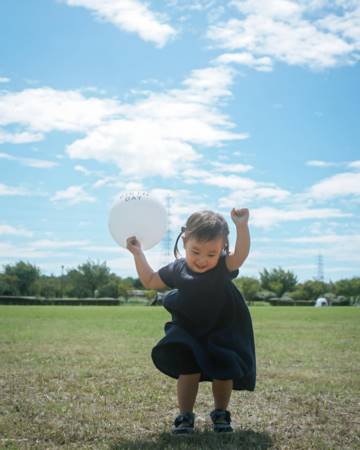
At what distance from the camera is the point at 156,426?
4.34 meters

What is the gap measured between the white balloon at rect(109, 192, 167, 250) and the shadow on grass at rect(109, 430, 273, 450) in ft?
5.00

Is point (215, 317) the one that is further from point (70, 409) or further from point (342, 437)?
point (70, 409)

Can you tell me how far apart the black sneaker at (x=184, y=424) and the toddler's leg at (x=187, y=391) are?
0.07 metres

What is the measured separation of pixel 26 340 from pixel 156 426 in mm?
7645

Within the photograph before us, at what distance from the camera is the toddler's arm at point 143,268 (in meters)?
4.61

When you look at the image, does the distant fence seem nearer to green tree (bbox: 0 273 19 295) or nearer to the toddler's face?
green tree (bbox: 0 273 19 295)

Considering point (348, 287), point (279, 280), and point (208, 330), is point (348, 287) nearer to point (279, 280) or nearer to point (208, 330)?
point (279, 280)

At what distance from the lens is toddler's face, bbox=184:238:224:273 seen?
14.0 ft

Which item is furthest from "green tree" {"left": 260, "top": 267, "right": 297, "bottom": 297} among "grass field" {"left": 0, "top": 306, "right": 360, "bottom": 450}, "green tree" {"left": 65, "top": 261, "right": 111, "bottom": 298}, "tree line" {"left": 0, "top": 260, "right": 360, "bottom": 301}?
"grass field" {"left": 0, "top": 306, "right": 360, "bottom": 450}

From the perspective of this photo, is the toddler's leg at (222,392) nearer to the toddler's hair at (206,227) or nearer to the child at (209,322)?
the child at (209,322)

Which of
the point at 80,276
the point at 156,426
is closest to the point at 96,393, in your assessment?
the point at 156,426

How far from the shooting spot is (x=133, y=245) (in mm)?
4777

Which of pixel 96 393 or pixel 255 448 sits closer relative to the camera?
pixel 255 448

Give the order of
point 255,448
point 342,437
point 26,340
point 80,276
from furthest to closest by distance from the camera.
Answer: point 80,276 → point 26,340 → point 342,437 → point 255,448
